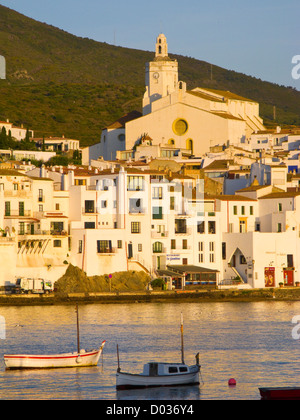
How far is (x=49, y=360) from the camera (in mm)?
40750

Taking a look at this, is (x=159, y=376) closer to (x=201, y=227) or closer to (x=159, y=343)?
(x=159, y=343)

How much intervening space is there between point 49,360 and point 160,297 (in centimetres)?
2582

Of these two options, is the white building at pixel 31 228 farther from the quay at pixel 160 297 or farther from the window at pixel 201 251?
the window at pixel 201 251

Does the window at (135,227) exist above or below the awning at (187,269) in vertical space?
above

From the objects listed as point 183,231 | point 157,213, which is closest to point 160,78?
point 183,231

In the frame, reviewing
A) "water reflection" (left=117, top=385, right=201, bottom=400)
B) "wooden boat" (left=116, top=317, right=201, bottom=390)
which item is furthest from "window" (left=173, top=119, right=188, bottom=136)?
"water reflection" (left=117, top=385, right=201, bottom=400)

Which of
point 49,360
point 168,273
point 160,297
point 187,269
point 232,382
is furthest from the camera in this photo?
point 187,269

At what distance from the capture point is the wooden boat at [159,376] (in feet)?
119

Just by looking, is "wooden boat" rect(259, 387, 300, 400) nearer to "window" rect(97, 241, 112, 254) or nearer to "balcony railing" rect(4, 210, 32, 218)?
"window" rect(97, 241, 112, 254)

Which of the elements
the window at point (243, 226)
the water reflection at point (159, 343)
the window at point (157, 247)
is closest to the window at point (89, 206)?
the window at point (157, 247)

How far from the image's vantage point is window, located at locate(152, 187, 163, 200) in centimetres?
7125

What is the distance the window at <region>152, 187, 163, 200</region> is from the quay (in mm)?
7207

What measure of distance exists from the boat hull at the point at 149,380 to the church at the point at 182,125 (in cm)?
6819

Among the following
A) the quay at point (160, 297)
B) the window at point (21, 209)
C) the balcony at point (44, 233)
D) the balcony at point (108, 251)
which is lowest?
the quay at point (160, 297)
